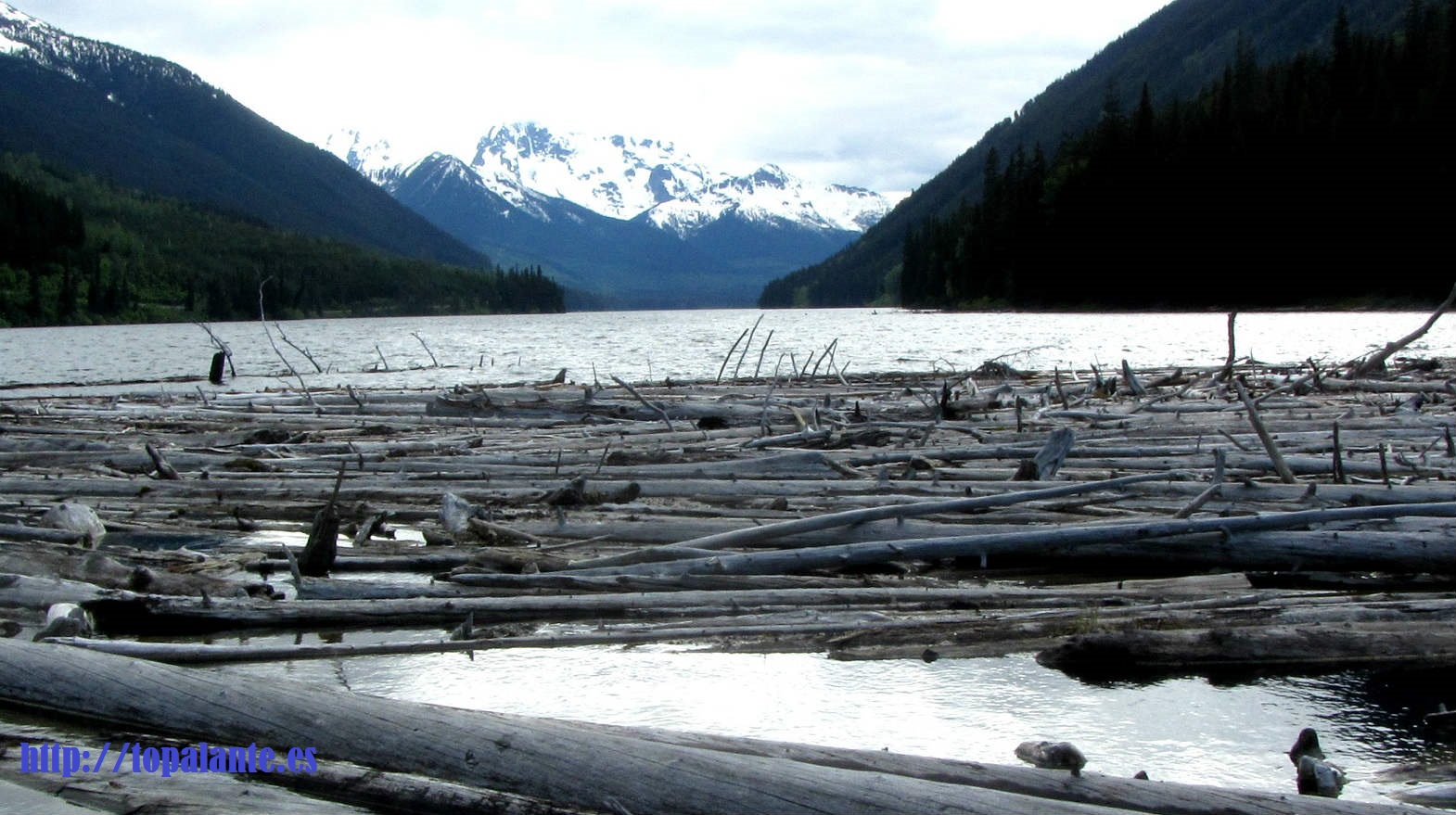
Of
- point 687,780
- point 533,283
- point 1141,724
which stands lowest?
point 1141,724

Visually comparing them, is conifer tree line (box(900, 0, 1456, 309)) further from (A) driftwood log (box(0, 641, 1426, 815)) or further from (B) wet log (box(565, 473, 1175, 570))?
(A) driftwood log (box(0, 641, 1426, 815))

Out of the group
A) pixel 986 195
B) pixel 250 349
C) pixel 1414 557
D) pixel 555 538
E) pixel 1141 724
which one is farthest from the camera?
pixel 986 195

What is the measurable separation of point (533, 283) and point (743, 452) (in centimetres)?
17624

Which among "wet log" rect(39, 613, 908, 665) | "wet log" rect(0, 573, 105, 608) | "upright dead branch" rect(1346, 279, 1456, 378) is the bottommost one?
"wet log" rect(39, 613, 908, 665)

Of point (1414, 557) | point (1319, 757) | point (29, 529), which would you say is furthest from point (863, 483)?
point (29, 529)

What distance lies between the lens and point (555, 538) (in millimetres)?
6438

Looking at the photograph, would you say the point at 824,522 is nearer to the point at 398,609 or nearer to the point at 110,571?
the point at 398,609

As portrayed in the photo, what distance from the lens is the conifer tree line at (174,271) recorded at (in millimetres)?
106125

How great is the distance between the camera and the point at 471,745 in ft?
9.88

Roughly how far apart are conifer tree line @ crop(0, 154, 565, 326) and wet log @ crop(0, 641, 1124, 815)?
255ft

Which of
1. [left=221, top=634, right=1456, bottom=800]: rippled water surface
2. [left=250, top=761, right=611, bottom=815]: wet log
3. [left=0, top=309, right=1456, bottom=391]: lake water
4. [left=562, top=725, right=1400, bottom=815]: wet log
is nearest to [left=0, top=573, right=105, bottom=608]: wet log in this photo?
[left=221, top=634, right=1456, bottom=800]: rippled water surface

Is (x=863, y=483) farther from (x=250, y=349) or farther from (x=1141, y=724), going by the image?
(x=250, y=349)

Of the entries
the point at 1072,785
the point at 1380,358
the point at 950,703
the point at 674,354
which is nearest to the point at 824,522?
the point at 950,703

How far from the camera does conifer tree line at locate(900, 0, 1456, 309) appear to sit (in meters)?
69.4
